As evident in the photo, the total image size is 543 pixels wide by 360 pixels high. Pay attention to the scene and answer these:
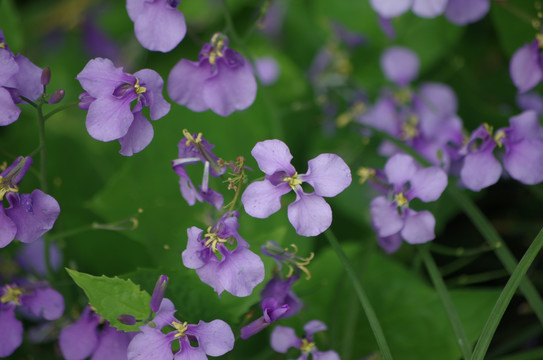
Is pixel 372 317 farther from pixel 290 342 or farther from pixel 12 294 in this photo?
A: pixel 12 294

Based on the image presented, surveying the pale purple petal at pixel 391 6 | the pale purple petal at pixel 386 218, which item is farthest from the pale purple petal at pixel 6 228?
the pale purple petal at pixel 391 6

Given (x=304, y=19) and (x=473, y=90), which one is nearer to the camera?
(x=473, y=90)

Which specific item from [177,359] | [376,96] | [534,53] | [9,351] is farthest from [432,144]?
[9,351]

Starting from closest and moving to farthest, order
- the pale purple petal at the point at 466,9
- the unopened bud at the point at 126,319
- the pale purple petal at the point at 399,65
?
the unopened bud at the point at 126,319, the pale purple petal at the point at 466,9, the pale purple petal at the point at 399,65

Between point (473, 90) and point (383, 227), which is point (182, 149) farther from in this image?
point (473, 90)

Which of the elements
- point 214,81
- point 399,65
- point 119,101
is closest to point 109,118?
point 119,101

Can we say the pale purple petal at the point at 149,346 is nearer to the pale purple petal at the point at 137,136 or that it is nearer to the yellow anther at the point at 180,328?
the yellow anther at the point at 180,328
